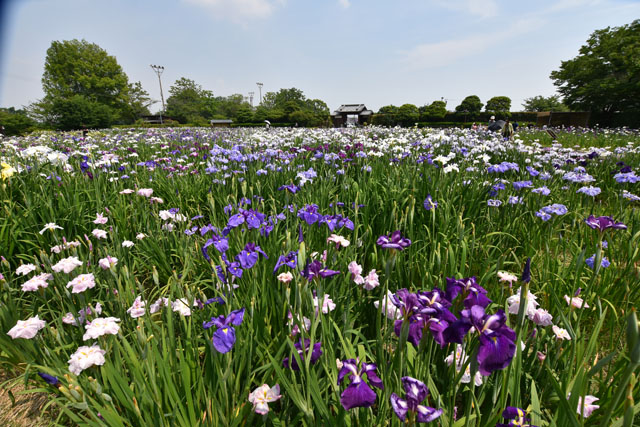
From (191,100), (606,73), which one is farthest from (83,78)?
(606,73)

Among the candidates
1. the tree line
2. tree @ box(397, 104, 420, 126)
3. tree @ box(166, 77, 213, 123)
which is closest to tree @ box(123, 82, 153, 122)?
the tree line

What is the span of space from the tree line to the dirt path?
4005cm

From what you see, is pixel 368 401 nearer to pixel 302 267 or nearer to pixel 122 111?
pixel 302 267

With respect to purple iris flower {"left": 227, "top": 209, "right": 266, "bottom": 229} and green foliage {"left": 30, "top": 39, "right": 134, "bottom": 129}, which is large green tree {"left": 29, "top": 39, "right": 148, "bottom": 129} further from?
purple iris flower {"left": 227, "top": 209, "right": 266, "bottom": 229}

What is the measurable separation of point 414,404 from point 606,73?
4417 centimetres

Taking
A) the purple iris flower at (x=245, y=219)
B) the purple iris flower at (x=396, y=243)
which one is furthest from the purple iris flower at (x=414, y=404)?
the purple iris flower at (x=245, y=219)

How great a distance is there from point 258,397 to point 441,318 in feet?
2.75

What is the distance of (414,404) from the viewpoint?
0.89m

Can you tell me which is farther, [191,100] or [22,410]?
[191,100]

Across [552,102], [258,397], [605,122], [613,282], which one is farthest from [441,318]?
[552,102]

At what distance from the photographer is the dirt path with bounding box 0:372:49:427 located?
5.30 ft

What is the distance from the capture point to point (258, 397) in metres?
1.24

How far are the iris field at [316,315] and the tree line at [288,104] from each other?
122 feet

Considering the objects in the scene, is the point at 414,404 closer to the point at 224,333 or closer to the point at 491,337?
the point at 491,337
